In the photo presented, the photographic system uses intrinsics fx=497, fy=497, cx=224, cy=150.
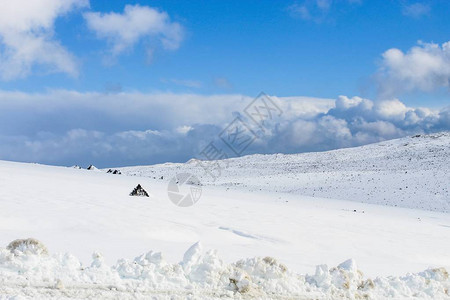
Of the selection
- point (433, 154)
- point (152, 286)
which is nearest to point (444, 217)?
point (152, 286)

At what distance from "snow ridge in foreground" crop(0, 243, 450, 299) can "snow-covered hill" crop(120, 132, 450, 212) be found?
2148 centimetres

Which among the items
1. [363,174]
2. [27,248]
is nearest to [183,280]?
[27,248]

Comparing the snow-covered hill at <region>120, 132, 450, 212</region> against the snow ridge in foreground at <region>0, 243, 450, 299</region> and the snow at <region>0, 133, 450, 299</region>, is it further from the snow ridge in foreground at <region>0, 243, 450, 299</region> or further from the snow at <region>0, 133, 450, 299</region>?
the snow ridge in foreground at <region>0, 243, 450, 299</region>

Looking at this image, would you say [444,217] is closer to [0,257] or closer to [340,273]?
[340,273]

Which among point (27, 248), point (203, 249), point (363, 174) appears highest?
point (363, 174)

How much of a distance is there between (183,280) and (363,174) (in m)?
32.5

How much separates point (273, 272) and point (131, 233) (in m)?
4.20

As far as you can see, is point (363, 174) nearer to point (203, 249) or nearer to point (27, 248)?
point (203, 249)

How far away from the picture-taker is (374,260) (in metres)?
9.87

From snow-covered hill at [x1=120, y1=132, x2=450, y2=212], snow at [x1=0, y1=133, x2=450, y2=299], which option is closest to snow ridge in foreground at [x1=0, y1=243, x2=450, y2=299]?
snow at [x1=0, y1=133, x2=450, y2=299]

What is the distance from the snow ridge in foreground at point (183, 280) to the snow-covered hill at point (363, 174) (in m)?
21.5

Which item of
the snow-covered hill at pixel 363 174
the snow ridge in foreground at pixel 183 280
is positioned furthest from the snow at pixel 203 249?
the snow-covered hill at pixel 363 174

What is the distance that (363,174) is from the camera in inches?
1449

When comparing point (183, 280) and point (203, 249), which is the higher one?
point (203, 249)
